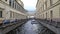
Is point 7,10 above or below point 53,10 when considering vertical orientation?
above

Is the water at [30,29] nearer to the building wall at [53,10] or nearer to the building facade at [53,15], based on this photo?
the building facade at [53,15]

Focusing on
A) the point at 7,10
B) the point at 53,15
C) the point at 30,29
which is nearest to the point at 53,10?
the point at 53,15

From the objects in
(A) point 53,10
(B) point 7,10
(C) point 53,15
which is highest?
(B) point 7,10

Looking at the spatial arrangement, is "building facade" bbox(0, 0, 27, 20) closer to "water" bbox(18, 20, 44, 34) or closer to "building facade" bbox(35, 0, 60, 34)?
"water" bbox(18, 20, 44, 34)

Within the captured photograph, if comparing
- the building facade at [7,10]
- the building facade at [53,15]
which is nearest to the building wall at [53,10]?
the building facade at [53,15]

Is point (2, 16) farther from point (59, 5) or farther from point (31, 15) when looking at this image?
point (31, 15)

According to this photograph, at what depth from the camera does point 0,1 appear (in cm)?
2241

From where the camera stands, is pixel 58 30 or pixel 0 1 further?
pixel 0 1

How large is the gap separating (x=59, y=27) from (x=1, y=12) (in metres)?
15.2

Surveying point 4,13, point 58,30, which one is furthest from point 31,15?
point 58,30

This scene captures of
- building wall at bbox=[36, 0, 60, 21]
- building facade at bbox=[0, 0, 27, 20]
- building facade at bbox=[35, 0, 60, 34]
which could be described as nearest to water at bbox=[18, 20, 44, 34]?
building facade at bbox=[35, 0, 60, 34]

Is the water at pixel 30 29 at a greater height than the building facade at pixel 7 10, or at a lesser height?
lesser

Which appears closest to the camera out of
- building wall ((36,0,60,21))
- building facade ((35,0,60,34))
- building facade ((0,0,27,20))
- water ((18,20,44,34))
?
building facade ((35,0,60,34))

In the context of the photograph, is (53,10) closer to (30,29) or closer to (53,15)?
(53,15)
